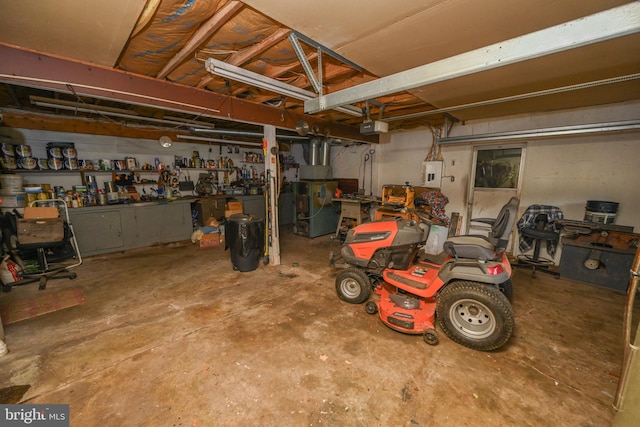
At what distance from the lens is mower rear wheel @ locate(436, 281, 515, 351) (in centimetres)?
179

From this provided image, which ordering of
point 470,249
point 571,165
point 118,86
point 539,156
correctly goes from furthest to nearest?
point 539,156
point 571,165
point 118,86
point 470,249

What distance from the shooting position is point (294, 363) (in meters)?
1.79

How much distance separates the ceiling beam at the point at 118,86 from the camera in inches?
75.9

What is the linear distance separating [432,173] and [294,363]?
430 cm

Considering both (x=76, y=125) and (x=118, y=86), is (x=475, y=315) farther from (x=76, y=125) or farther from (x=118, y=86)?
(x=76, y=125)

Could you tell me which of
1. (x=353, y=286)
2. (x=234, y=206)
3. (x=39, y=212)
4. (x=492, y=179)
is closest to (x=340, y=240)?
(x=353, y=286)

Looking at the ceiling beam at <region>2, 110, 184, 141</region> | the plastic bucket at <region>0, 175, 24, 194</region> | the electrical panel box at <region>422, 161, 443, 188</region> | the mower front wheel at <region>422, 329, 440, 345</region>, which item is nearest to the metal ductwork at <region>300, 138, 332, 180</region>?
the electrical panel box at <region>422, 161, 443, 188</region>

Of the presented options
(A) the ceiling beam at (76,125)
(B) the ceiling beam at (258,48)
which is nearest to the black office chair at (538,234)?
(B) the ceiling beam at (258,48)

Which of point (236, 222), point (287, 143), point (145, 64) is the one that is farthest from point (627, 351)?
point (287, 143)

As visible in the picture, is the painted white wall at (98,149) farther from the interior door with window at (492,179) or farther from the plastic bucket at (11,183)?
the interior door with window at (492,179)

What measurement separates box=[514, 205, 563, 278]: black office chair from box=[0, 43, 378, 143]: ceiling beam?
4.09 m

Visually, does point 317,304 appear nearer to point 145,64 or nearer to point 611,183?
point 145,64

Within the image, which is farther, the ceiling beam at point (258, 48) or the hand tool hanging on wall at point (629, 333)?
the ceiling beam at point (258, 48)

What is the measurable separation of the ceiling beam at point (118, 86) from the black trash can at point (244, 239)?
4.58 ft
